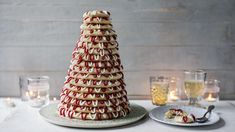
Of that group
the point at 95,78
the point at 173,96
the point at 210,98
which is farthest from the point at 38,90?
the point at 210,98

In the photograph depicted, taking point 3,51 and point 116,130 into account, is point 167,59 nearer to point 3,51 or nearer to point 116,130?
A: point 116,130

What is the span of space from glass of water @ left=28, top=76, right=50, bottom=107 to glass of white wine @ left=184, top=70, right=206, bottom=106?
0.51 metres

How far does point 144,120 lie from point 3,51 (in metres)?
0.68

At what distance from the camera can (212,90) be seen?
1340mm

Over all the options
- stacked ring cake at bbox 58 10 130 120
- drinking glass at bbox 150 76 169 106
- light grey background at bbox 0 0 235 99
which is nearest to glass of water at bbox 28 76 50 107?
light grey background at bbox 0 0 235 99

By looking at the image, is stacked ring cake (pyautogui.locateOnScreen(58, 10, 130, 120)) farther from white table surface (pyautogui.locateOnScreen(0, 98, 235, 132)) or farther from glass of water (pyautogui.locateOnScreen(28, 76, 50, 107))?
glass of water (pyautogui.locateOnScreen(28, 76, 50, 107))

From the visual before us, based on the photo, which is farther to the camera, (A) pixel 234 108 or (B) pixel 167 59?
(B) pixel 167 59

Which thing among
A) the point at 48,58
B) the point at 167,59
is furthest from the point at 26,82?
the point at 167,59

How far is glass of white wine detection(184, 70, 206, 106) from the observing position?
3.91 ft

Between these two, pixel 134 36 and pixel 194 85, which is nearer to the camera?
pixel 194 85

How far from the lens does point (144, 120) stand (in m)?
1.02

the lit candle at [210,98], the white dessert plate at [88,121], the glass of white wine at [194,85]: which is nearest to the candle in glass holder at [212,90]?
the lit candle at [210,98]

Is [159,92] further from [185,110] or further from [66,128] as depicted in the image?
[66,128]

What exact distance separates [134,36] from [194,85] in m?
0.32
